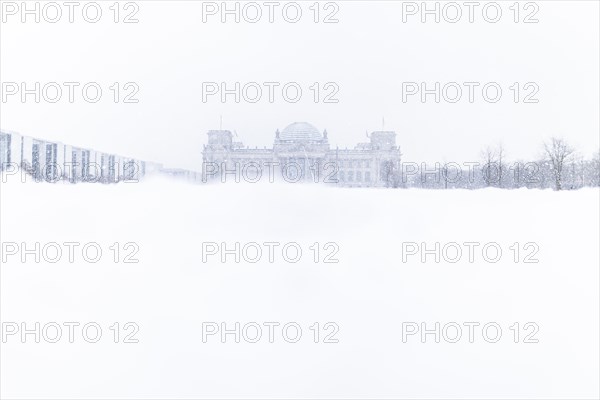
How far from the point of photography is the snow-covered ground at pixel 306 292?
7973mm

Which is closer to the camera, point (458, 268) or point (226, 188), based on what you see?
point (458, 268)

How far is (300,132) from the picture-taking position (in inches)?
3757

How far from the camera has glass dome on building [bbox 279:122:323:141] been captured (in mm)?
94938

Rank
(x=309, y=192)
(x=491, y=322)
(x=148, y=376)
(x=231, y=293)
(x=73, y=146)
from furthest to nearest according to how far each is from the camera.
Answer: (x=73, y=146)
(x=309, y=192)
(x=231, y=293)
(x=491, y=322)
(x=148, y=376)

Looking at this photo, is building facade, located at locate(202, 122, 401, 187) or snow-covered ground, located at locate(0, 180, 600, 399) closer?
snow-covered ground, located at locate(0, 180, 600, 399)

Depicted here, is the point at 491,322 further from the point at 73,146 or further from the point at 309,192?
the point at 73,146

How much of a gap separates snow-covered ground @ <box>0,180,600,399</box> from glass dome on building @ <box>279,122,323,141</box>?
8024 centimetres

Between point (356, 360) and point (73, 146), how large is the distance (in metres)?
60.6

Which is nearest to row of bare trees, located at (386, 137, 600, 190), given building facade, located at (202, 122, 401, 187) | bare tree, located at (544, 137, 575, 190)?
bare tree, located at (544, 137, 575, 190)

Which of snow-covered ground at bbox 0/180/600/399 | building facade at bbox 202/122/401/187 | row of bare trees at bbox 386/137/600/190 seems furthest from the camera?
building facade at bbox 202/122/401/187

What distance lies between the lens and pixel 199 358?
830cm

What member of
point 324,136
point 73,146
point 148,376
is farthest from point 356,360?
point 324,136

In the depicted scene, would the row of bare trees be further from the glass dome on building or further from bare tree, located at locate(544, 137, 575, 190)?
the glass dome on building

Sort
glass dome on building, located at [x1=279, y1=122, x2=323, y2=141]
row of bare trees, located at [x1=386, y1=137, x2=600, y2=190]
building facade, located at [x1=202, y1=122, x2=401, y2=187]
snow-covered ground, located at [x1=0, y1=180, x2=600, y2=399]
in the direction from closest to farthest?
snow-covered ground, located at [x1=0, y1=180, x2=600, y2=399] → row of bare trees, located at [x1=386, y1=137, x2=600, y2=190] → building facade, located at [x1=202, y1=122, x2=401, y2=187] → glass dome on building, located at [x1=279, y1=122, x2=323, y2=141]
